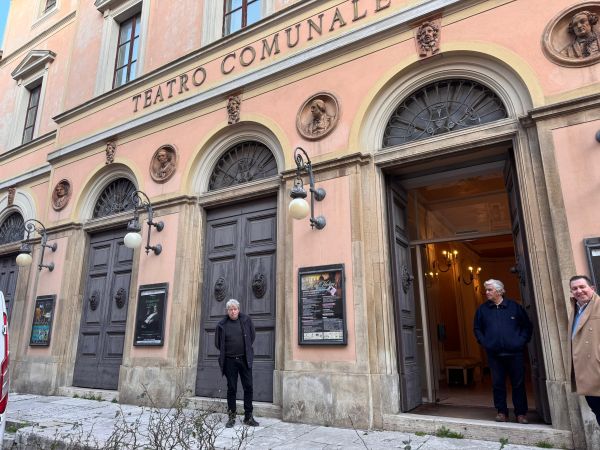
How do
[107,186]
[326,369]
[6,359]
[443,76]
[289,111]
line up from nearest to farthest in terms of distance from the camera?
[6,359]
[326,369]
[443,76]
[289,111]
[107,186]

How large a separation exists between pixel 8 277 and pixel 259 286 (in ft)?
28.5

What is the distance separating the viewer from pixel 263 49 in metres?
8.24

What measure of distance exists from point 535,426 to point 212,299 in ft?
17.5

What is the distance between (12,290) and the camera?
1163cm

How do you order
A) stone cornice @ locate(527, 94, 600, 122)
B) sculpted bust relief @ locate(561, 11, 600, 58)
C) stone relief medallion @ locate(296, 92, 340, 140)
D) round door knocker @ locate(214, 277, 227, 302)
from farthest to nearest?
1. round door knocker @ locate(214, 277, 227, 302)
2. stone relief medallion @ locate(296, 92, 340, 140)
3. sculpted bust relief @ locate(561, 11, 600, 58)
4. stone cornice @ locate(527, 94, 600, 122)

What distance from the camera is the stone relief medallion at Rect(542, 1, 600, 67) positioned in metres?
5.39

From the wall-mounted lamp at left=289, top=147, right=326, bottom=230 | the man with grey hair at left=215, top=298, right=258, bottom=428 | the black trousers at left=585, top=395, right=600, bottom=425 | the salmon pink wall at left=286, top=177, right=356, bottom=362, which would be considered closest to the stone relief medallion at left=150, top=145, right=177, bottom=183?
the wall-mounted lamp at left=289, top=147, right=326, bottom=230

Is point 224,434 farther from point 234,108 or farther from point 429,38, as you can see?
point 429,38

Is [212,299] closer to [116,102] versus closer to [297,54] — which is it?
[297,54]

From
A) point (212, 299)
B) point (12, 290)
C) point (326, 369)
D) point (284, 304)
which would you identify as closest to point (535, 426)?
point (326, 369)

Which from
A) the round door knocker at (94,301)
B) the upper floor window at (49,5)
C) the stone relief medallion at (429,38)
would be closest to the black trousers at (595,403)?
the stone relief medallion at (429,38)

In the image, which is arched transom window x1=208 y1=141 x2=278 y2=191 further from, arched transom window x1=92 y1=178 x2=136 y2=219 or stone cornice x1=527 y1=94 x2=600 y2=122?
stone cornice x1=527 y1=94 x2=600 y2=122

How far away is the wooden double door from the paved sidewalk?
102 cm

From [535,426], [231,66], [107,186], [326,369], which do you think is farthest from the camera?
[107,186]
